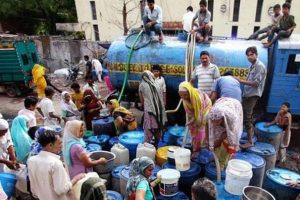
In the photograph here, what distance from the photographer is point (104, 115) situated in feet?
20.0

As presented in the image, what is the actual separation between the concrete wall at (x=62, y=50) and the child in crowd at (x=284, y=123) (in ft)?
40.2

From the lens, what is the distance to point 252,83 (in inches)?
185

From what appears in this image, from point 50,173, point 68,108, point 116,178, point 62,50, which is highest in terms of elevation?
point 62,50

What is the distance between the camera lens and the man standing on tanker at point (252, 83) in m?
4.57

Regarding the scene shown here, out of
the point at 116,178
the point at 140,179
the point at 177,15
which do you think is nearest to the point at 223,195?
the point at 140,179

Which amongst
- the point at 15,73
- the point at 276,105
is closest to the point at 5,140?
the point at 276,105

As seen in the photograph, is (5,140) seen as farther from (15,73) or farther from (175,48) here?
(15,73)

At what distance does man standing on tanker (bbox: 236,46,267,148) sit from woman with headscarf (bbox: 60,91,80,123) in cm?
365

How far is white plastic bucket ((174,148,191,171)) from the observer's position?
3695 millimetres

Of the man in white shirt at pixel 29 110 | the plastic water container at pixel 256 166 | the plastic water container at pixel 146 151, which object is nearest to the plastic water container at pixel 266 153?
the plastic water container at pixel 256 166

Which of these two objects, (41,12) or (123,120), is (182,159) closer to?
(123,120)

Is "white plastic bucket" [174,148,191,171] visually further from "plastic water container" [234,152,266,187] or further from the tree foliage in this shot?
the tree foliage

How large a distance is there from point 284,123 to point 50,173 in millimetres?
4580

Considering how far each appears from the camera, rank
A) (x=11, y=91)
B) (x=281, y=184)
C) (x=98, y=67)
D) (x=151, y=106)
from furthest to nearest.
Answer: (x=98, y=67) < (x=11, y=91) < (x=151, y=106) < (x=281, y=184)
